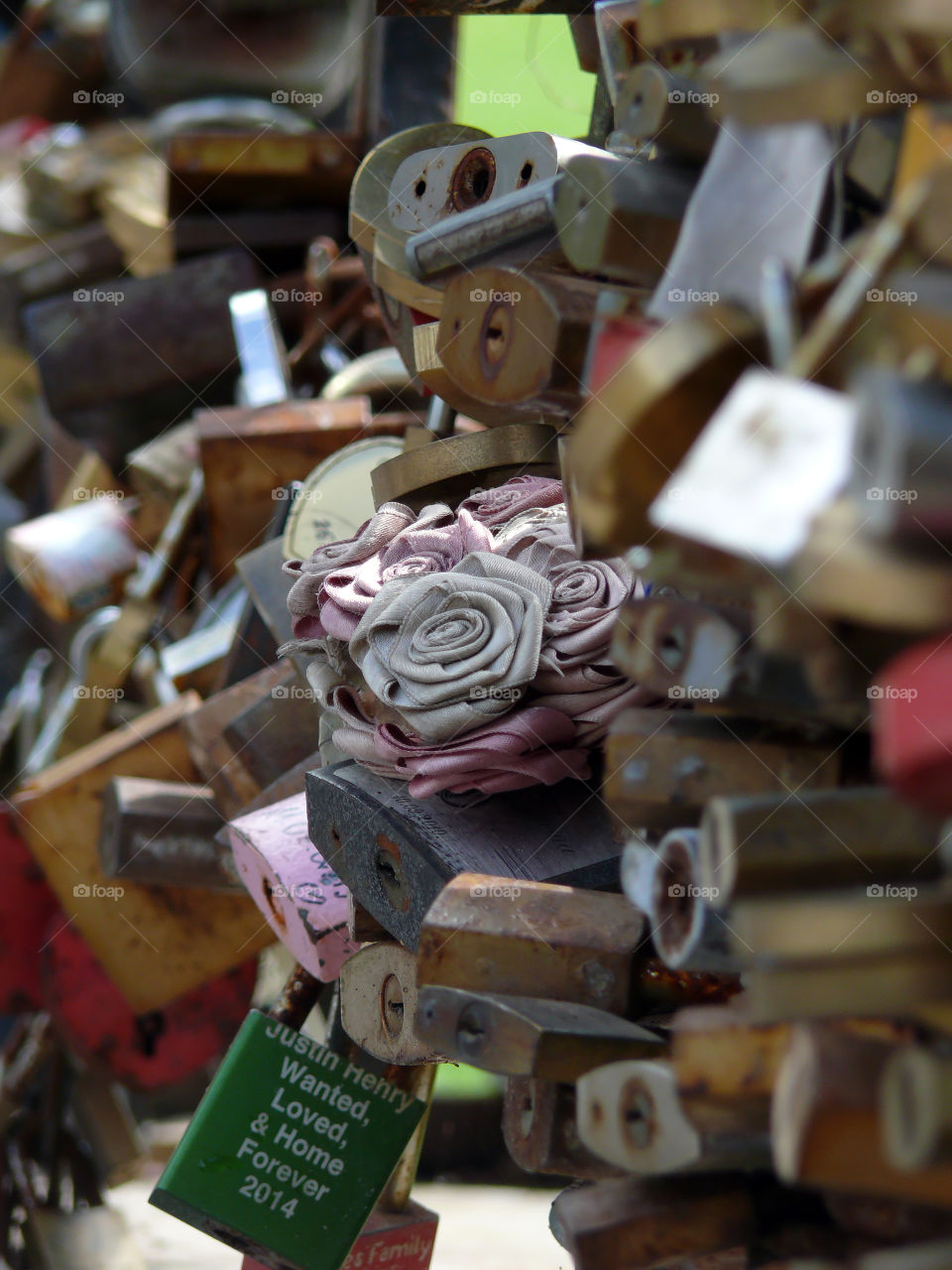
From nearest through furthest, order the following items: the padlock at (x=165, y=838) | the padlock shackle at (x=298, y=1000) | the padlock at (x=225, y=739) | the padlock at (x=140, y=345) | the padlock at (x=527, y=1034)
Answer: the padlock at (x=527, y=1034), the padlock shackle at (x=298, y=1000), the padlock at (x=225, y=739), the padlock at (x=165, y=838), the padlock at (x=140, y=345)

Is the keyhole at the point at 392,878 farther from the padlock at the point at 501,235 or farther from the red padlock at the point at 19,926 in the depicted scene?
the red padlock at the point at 19,926

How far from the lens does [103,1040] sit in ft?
9.46

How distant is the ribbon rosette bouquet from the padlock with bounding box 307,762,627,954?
3cm

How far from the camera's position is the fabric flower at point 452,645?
1153 millimetres

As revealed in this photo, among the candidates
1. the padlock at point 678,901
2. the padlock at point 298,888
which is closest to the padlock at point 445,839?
the padlock at point 298,888

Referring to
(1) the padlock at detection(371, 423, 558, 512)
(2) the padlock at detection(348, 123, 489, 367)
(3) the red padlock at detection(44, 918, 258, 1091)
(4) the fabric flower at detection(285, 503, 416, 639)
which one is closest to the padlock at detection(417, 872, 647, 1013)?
(4) the fabric flower at detection(285, 503, 416, 639)

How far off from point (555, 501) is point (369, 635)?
1.00 ft

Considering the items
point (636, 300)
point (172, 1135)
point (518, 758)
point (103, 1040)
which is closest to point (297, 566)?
point (518, 758)

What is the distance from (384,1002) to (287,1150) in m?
0.24

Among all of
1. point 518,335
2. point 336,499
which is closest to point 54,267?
point 336,499

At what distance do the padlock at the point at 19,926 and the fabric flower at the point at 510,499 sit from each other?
201 cm

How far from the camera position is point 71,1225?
2.97 m

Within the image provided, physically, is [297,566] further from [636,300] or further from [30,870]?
[30,870]

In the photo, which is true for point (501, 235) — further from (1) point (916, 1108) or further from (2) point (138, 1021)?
(2) point (138, 1021)
